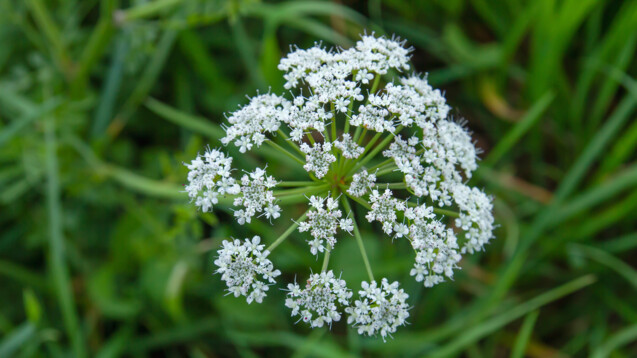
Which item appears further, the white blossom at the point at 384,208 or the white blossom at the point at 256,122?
the white blossom at the point at 256,122

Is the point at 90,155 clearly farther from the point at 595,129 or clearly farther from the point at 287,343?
the point at 595,129

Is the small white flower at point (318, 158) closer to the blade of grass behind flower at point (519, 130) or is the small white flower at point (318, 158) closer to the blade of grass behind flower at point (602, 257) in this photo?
the blade of grass behind flower at point (519, 130)

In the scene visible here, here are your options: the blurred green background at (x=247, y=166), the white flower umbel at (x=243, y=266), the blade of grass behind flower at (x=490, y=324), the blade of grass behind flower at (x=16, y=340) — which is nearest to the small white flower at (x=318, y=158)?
the white flower umbel at (x=243, y=266)

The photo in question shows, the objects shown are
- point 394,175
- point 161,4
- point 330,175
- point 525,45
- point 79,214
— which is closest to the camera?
point 330,175

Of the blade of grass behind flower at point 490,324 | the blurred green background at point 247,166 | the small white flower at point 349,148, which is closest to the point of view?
the small white flower at point 349,148

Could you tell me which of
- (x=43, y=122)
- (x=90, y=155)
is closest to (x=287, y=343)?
(x=90, y=155)

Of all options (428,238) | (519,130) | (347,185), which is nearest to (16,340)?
(347,185)
